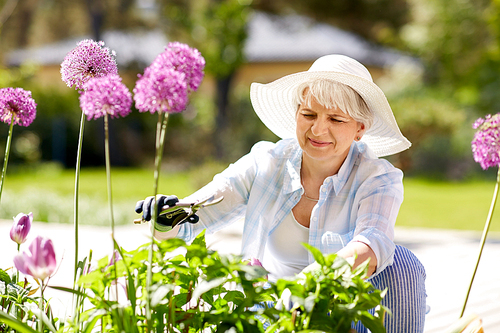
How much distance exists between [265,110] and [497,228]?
5.63 meters

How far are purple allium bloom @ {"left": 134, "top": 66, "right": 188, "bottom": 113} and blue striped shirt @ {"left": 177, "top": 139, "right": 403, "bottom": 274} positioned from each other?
2.66 ft

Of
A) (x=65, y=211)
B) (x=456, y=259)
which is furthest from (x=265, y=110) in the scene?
(x=65, y=211)

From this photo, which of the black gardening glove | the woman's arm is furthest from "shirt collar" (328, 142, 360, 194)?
the black gardening glove

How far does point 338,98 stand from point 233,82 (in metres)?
11.5

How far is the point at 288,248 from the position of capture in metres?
1.89

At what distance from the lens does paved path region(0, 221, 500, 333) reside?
10.5 feet

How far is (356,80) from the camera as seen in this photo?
67.0 inches

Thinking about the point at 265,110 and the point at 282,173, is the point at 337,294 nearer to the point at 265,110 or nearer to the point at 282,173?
the point at 282,173

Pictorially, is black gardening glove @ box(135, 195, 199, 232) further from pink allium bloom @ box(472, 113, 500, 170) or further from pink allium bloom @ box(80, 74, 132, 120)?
pink allium bloom @ box(472, 113, 500, 170)

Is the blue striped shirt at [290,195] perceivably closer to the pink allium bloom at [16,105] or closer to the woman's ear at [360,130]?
the woman's ear at [360,130]

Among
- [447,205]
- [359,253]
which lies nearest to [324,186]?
[359,253]

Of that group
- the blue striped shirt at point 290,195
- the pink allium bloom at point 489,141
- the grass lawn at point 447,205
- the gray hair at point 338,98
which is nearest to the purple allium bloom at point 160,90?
the pink allium bloom at point 489,141

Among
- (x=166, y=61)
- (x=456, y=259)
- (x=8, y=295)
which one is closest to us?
(x=166, y=61)

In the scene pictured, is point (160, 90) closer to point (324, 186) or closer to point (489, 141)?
point (489, 141)
